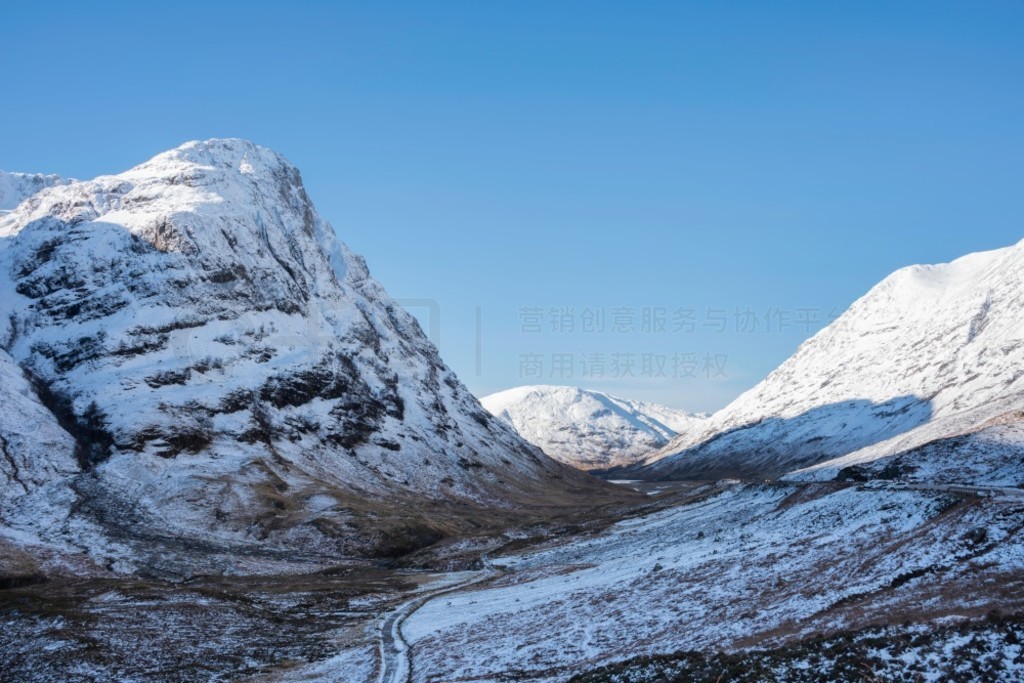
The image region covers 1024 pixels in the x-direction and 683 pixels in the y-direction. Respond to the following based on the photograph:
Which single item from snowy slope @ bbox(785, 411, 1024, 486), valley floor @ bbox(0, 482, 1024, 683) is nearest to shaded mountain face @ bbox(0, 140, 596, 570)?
valley floor @ bbox(0, 482, 1024, 683)

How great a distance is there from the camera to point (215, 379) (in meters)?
139

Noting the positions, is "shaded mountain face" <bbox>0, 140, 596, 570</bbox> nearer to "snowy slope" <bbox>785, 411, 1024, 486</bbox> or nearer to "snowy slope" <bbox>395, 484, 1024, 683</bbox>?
"snowy slope" <bbox>395, 484, 1024, 683</bbox>

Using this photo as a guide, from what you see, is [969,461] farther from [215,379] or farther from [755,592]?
[215,379]

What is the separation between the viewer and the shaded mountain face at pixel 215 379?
105m

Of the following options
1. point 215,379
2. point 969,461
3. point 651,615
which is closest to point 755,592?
point 651,615

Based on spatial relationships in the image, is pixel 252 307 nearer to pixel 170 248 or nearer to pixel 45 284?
pixel 170 248

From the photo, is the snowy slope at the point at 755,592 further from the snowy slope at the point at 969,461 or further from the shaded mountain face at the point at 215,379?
the shaded mountain face at the point at 215,379

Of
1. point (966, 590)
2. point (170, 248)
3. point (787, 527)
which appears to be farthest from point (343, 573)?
point (170, 248)

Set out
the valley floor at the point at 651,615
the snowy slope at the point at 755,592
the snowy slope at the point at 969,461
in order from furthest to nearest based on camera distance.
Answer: the snowy slope at the point at 969,461 → the snowy slope at the point at 755,592 → the valley floor at the point at 651,615

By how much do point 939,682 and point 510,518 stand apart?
110m

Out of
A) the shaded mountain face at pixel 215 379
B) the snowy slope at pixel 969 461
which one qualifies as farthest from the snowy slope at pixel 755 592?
the shaded mountain face at pixel 215 379

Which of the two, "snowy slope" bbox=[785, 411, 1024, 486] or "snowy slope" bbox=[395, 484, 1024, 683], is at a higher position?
"snowy slope" bbox=[785, 411, 1024, 486]

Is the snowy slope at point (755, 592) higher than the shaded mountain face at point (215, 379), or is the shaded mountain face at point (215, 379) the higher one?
the shaded mountain face at point (215, 379)

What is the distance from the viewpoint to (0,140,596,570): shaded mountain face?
10475 cm
